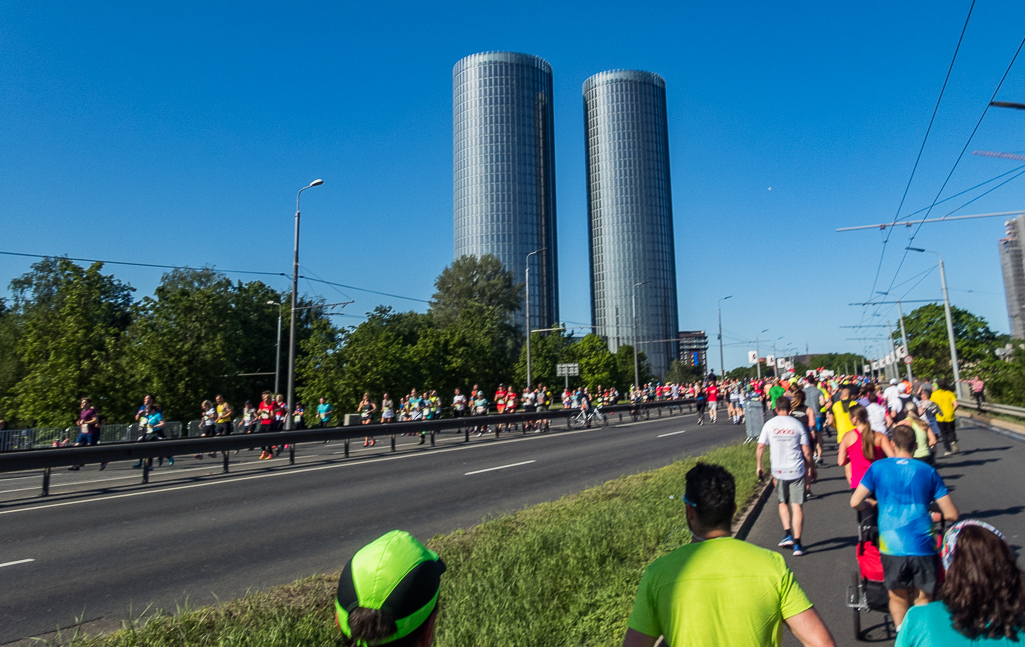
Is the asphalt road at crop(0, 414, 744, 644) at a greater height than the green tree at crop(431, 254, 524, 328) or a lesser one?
lesser

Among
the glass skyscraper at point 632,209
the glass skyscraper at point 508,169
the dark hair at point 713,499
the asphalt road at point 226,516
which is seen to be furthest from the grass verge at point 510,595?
the glass skyscraper at point 632,209

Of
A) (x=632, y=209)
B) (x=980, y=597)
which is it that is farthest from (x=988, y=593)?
(x=632, y=209)

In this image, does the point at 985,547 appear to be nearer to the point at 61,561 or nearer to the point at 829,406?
the point at 61,561

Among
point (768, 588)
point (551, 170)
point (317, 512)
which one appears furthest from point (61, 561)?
point (551, 170)

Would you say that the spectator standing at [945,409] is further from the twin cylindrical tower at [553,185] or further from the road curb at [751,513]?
the twin cylindrical tower at [553,185]

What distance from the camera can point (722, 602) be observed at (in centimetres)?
271

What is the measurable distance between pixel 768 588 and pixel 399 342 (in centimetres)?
4492

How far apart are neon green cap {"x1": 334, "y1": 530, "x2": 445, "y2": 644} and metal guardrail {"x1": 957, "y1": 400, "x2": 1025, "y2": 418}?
29056 millimetres

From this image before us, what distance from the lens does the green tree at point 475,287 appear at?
94.5 meters

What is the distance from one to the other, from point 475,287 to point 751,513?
85879 mm

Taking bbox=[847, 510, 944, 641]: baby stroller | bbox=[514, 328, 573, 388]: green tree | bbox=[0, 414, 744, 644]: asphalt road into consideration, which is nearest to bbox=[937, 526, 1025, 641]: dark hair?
bbox=[847, 510, 944, 641]: baby stroller

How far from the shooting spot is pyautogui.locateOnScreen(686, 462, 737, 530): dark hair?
9.92ft

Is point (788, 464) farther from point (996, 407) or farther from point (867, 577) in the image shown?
point (996, 407)

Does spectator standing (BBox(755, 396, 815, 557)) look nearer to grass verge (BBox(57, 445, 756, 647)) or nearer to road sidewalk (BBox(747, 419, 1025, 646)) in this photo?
road sidewalk (BBox(747, 419, 1025, 646))
